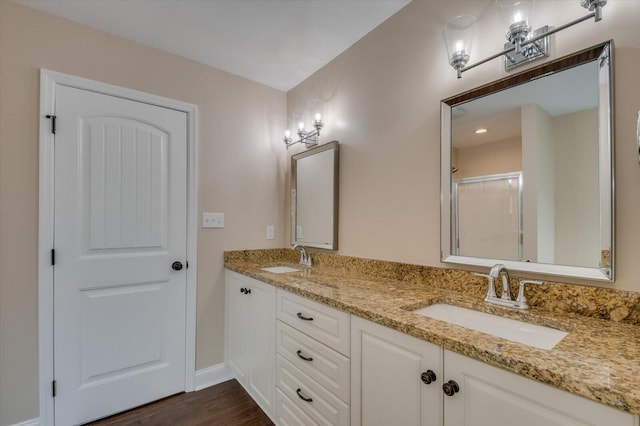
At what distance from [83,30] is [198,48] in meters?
0.66

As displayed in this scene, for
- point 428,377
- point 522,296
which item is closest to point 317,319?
point 428,377

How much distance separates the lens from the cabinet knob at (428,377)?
93cm

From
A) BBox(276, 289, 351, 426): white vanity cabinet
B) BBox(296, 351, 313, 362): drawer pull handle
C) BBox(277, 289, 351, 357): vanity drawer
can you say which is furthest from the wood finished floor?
BBox(277, 289, 351, 357): vanity drawer

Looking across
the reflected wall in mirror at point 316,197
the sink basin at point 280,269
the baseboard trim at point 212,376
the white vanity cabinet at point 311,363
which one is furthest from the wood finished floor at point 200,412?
the reflected wall in mirror at point 316,197

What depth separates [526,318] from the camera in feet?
3.60

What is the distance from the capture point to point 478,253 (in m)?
1.40

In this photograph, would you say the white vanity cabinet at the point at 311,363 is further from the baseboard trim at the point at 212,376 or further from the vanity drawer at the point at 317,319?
the baseboard trim at the point at 212,376

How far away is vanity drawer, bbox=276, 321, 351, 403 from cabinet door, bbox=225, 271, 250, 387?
1.66 feet

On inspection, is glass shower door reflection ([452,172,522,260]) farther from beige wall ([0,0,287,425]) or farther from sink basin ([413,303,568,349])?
beige wall ([0,0,287,425])

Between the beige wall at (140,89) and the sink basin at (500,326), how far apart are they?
1.67 metres

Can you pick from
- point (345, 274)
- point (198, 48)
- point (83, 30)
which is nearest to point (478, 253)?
point (345, 274)

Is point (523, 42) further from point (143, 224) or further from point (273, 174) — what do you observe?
point (143, 224)

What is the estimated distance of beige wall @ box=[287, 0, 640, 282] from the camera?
1.01 metres

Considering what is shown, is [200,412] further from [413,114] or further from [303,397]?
[413,114]
